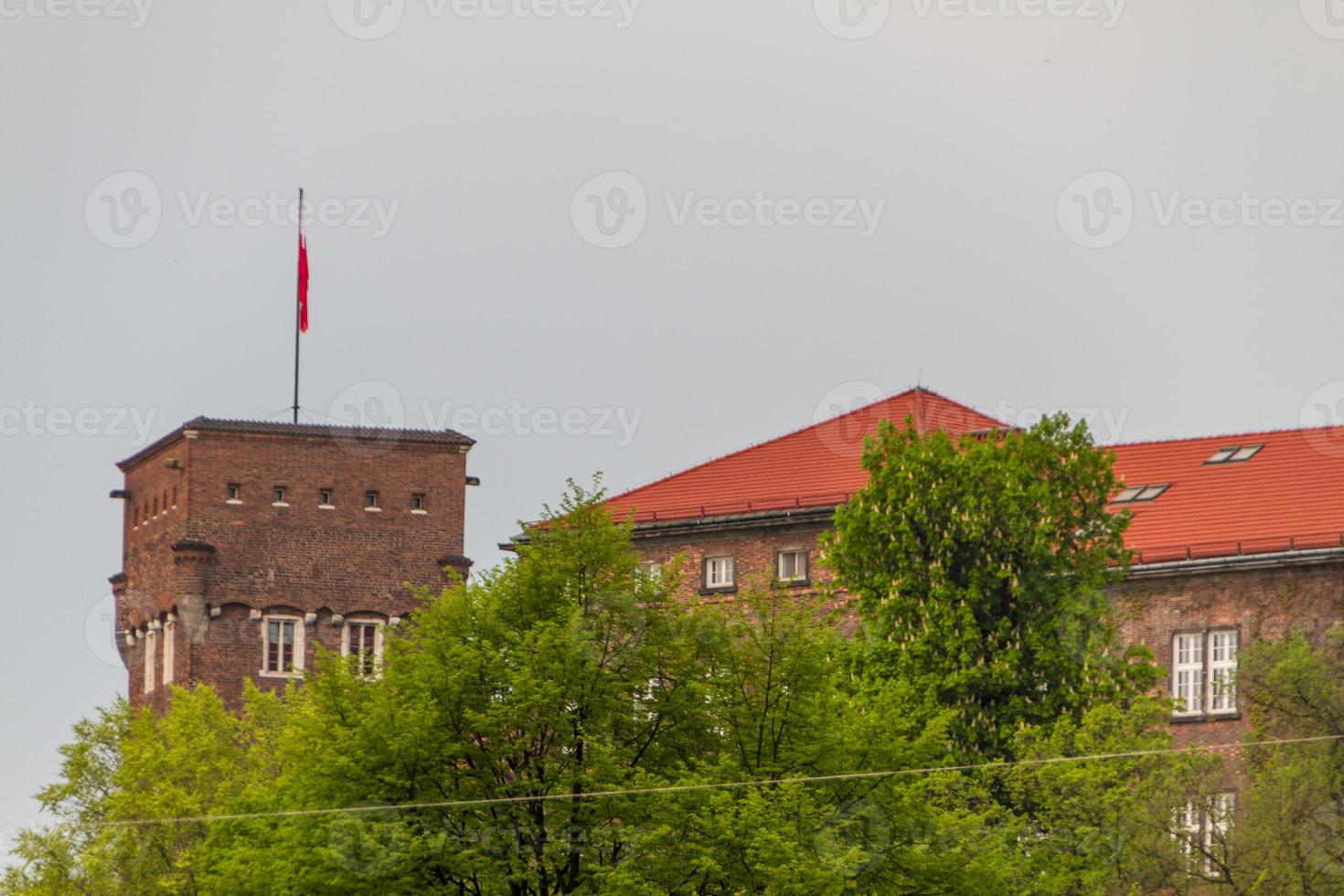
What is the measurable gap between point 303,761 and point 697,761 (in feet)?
19.1

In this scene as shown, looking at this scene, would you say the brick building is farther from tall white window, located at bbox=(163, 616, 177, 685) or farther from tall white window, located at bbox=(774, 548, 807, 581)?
tall white window, located at bbox=(163, 616, 177, 685)

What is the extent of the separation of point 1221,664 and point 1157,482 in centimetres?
607

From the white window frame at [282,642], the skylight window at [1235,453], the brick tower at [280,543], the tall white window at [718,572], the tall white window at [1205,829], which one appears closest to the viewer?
the tall white window at [1205,829]

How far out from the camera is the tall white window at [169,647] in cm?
8438

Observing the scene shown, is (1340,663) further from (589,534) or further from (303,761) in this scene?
(303,761)

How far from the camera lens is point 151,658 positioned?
282 ft

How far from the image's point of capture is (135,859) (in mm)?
67375

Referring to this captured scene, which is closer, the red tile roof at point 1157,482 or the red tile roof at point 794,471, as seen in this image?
the red tile roof at point 1157,482

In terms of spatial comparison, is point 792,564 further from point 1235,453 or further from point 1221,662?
point 1221,662

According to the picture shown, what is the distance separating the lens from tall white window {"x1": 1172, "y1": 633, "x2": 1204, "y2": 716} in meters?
66.2

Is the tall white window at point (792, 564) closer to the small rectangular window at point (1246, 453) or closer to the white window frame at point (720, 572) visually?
the white window frame at point (720, 572)

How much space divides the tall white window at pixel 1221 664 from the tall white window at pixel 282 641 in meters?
26.8

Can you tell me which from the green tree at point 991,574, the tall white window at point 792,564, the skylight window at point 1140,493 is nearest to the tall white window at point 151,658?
the tall white window at point 792,564

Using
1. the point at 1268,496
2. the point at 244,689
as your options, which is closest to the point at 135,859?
the point at 244,689
